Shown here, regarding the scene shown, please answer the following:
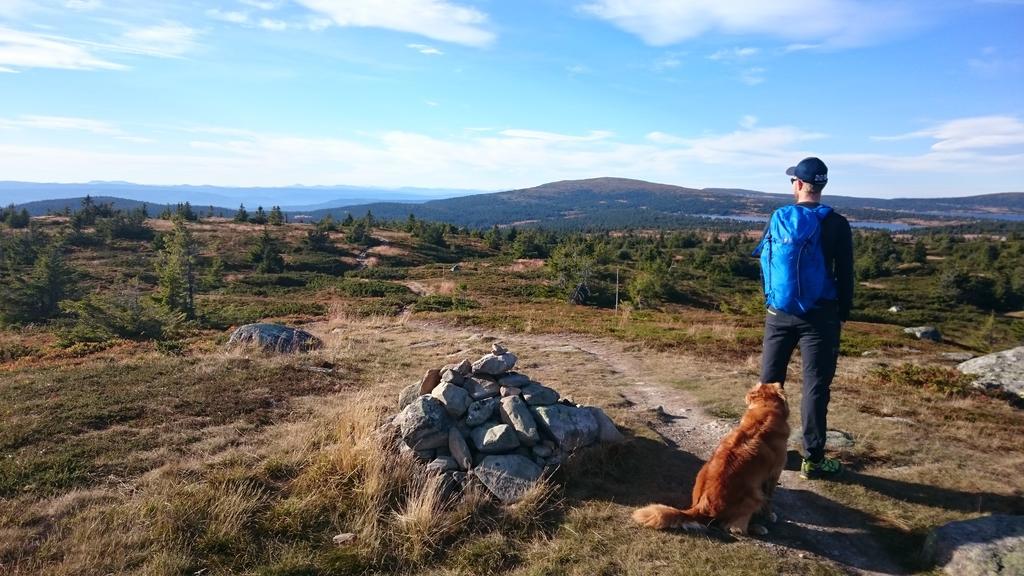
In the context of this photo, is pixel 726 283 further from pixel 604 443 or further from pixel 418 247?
pixel 604 443

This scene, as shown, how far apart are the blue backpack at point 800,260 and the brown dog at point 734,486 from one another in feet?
4.03

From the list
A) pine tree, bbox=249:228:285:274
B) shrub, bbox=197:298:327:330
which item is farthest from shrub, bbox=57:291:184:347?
pine tree, bbox=249:228:285:274

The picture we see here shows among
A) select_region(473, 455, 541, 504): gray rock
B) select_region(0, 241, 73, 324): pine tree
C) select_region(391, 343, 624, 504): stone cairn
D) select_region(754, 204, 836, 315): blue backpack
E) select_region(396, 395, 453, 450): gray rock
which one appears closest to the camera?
select_region(754, 204, 836, 315): blue backpack

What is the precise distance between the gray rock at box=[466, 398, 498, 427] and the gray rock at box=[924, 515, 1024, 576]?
13.0 ft

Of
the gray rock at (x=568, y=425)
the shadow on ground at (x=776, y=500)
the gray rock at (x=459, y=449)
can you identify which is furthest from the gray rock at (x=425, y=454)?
the shadow on ground at (x=776, y=500)

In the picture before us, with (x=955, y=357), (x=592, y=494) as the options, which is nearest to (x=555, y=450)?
(x=592, y=494)

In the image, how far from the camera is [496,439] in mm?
5273

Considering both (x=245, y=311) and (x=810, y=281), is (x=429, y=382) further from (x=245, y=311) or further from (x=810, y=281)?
(x=245, y=311)

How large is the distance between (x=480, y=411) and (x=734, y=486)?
2.67 meters

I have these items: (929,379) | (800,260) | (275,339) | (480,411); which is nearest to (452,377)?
(480,411)

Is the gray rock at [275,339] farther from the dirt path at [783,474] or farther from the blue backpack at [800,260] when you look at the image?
the blue backpack at [800,260]

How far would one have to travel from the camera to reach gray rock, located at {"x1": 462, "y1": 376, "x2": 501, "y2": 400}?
6043mm

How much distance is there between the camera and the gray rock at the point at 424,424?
5.38 metres

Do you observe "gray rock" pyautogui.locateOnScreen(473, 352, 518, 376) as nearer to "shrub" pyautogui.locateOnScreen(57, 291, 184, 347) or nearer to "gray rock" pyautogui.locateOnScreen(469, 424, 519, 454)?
"gray rock" pyautogui.locateOnScreen(469, 424, 519, 454)
